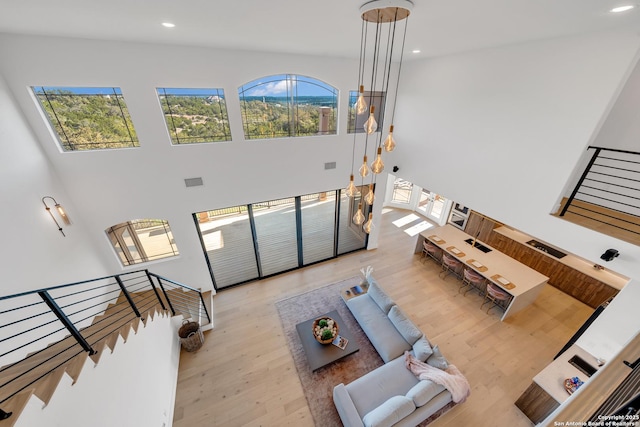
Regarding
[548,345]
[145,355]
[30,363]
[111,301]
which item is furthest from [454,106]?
[111,301]

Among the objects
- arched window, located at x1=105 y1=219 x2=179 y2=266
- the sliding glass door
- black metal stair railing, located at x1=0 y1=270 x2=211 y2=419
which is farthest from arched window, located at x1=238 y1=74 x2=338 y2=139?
black metal stair railing, located at x1=0 y1=270 x2=211 y2=419

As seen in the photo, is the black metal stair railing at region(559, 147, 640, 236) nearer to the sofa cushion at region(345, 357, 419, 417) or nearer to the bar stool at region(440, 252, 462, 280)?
the bar stool at region(440, 252, 462, 280)

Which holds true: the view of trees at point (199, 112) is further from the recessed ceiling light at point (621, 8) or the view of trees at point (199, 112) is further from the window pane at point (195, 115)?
the recessed ceiling light at point (621, 8)

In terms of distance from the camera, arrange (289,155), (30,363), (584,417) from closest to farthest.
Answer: (584,417), (30,363), (289,155)

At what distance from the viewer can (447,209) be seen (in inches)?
357

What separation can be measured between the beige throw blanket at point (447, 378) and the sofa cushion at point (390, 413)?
59cm

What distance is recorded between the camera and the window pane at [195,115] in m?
4.21

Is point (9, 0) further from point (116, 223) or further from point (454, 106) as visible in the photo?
point (454, 106)

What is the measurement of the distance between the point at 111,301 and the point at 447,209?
34.0 ft

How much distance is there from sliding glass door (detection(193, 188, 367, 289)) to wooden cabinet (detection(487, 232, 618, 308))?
4.64 metres

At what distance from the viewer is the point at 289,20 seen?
9.00 feet

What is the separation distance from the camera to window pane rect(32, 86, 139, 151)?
3.70 metres

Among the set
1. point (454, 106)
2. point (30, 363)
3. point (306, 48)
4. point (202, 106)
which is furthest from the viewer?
point (454, 106)

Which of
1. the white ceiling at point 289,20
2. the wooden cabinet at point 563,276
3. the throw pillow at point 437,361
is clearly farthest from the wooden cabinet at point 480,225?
the white ceiling at point 289,20
